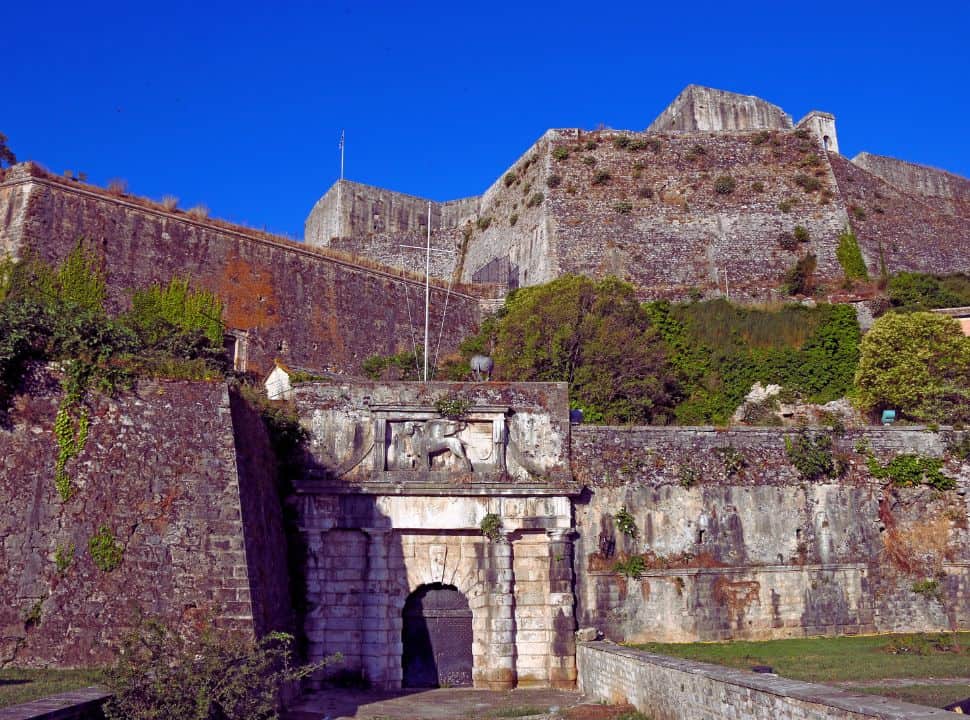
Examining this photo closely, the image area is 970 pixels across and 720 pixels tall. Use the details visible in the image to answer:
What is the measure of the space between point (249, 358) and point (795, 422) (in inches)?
649

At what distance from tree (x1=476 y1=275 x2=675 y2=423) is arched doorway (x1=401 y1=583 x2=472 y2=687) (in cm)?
785

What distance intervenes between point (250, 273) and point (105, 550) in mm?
17308

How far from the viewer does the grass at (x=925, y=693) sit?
1031cm

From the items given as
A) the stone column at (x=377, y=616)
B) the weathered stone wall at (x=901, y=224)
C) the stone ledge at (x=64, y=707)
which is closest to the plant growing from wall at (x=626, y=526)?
the stone column at (x=377, y=616)

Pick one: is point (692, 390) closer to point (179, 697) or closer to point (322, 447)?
point (322, 447)

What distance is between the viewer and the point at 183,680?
9.93 metres

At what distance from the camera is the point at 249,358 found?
28031mm

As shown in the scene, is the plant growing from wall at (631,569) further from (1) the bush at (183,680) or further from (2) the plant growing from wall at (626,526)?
(1) the bush at (183,680)

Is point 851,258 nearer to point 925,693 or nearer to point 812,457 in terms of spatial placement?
point 812,457

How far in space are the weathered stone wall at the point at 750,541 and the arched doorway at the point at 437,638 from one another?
2429 millimetres

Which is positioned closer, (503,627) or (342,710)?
(342,710)

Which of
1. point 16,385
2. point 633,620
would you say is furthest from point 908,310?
point 16,385

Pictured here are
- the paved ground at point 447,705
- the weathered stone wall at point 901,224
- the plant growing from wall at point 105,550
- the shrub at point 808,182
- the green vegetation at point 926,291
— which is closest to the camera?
the plant growing from wall at point 105,550

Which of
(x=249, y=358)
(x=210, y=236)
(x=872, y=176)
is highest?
(x=872, y=176)
